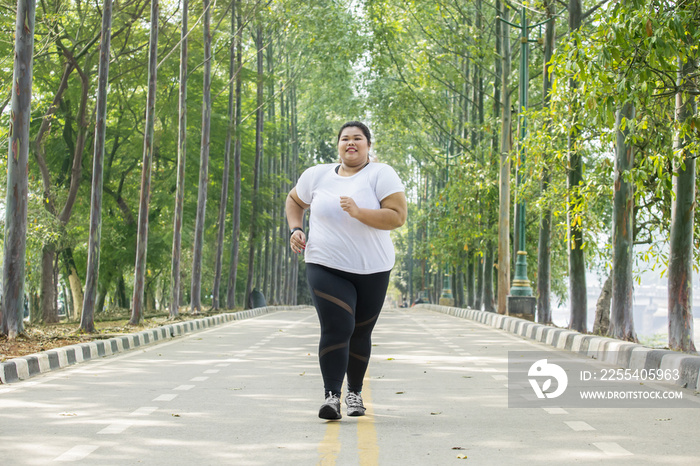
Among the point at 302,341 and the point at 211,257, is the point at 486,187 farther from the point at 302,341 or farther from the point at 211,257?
the point at 211,257

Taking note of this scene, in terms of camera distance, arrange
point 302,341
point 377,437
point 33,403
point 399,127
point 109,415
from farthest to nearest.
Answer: point 399,127 < point 302,341 < point 33,403 < point 109,415 < point 377,437

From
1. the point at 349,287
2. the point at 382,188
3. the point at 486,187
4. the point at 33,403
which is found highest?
the point at 486,187

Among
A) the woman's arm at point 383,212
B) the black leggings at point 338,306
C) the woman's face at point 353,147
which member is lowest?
the black leggings at point 338,306

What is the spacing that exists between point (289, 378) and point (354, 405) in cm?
329

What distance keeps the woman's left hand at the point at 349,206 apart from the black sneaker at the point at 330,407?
4.10 ft

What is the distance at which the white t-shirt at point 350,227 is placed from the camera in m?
6.93

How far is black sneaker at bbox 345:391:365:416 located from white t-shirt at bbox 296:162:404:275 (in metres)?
0.97

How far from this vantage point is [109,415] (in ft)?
24.7

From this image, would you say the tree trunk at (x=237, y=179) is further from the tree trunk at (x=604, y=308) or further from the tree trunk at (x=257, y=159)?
the tree trunk at (x=604, y=308)

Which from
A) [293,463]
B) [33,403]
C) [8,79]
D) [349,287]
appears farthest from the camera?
[8,79]

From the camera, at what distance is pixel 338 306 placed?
6867 mm

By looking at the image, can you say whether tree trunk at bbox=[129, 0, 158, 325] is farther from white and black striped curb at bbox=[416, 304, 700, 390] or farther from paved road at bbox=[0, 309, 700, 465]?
paved road at bbox=[0, 309, 700, 465]

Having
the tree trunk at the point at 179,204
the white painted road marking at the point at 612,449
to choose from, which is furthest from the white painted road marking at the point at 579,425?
the tree trunk at the point at 179,204

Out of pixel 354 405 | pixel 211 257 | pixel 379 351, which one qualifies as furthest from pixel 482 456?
pixel 211 257
